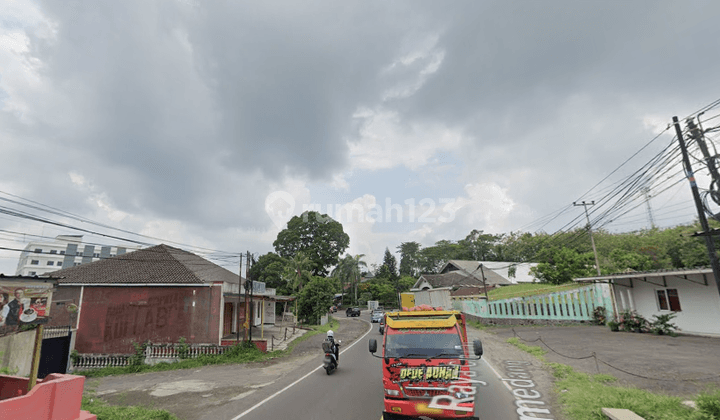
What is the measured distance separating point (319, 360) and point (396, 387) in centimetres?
1129

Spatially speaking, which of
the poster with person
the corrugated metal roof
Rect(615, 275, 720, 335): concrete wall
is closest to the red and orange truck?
the poster with person

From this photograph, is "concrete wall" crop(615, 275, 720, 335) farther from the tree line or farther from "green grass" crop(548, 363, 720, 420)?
"green grass" crop(548, 363, 720, 420)

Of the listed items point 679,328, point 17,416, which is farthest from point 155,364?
point 679,328

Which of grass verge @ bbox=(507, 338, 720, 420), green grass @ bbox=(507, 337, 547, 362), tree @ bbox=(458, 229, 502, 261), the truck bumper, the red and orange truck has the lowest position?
green grass @ bbox=(507, 337, 547, 362)

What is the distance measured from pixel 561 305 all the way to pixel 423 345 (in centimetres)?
2263

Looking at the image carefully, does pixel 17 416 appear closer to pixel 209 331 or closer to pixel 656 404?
pixel 656 404

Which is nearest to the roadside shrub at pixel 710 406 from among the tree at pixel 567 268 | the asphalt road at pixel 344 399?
the asphalt road at pixel 344 399

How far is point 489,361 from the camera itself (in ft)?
46.3

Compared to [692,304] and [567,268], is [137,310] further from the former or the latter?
[567,268]

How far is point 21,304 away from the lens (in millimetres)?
7766

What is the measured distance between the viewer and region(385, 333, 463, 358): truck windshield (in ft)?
23.6

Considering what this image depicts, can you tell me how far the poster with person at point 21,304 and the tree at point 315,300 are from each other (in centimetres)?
2675

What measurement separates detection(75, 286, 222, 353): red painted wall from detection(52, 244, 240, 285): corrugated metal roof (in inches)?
21.4

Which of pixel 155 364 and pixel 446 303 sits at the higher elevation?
pixel 446 303
